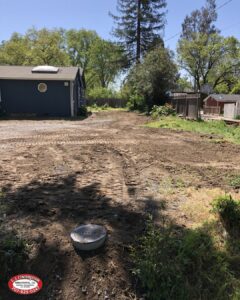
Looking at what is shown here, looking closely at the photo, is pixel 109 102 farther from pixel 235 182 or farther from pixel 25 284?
pixel 25 284

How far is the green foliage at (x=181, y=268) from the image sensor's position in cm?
216

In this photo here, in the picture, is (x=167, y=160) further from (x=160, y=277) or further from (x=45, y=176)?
(x=160, y=277)

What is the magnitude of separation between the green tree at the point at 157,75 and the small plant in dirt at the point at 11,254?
18.2 m

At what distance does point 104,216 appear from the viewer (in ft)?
10.5

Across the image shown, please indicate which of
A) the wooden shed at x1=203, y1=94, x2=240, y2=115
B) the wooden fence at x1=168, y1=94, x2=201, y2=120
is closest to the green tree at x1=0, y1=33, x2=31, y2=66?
the wooden shed at x1=203, y1=94, x2=240, y2=115

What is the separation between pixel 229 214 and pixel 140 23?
3238 centimetres

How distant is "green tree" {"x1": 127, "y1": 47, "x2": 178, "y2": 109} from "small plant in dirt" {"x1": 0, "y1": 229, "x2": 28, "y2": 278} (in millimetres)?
18185

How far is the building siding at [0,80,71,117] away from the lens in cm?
1661

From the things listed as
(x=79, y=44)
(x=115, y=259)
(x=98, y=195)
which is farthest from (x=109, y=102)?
(x=115, y=259)

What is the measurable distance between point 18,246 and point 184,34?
4452 cm

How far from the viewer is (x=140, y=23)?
31.4m

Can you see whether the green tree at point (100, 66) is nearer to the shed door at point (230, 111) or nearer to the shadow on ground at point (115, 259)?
the shed door at point (230, 111)

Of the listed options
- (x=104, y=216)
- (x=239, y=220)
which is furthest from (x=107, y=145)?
(x=239, y=220)

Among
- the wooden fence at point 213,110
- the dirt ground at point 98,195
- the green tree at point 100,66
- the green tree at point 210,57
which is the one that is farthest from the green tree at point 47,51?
the dirt ground at point 98,195
